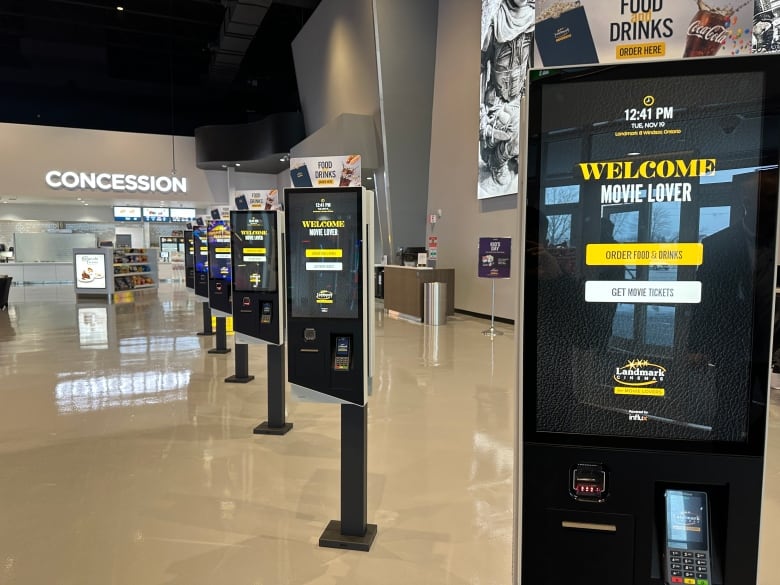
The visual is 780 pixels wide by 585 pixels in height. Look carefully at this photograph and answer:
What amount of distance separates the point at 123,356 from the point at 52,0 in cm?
1159

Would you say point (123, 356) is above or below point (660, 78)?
below

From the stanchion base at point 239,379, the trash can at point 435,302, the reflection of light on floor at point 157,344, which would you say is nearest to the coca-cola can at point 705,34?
the stanchion base at point 239,379

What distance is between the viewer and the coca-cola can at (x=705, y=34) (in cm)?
131

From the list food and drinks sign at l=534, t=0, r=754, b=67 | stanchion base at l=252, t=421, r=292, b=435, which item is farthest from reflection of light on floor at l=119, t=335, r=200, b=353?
food and drinks sign at l=534, t=0, r=754, b=67

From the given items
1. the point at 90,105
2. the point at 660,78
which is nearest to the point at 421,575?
the point at 660,78

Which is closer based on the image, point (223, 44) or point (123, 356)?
point (123, 356)

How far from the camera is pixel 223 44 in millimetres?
15000

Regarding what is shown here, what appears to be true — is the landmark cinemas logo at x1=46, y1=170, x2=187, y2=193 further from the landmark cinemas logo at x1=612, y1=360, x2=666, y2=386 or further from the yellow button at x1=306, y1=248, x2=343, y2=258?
the landmark cinemas logo at x1=612, y1=360, x2=666, y2=386

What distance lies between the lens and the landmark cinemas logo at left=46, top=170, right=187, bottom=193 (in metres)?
17.9

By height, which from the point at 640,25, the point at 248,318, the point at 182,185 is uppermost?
the point at 182,185

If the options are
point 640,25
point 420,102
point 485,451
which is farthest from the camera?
point 420,102

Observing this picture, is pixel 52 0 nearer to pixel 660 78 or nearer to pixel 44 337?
pixel 44 337

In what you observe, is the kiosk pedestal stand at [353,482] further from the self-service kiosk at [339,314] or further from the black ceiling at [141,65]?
the black ceiling at [141,65]

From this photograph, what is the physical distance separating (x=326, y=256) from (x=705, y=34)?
173 cm
